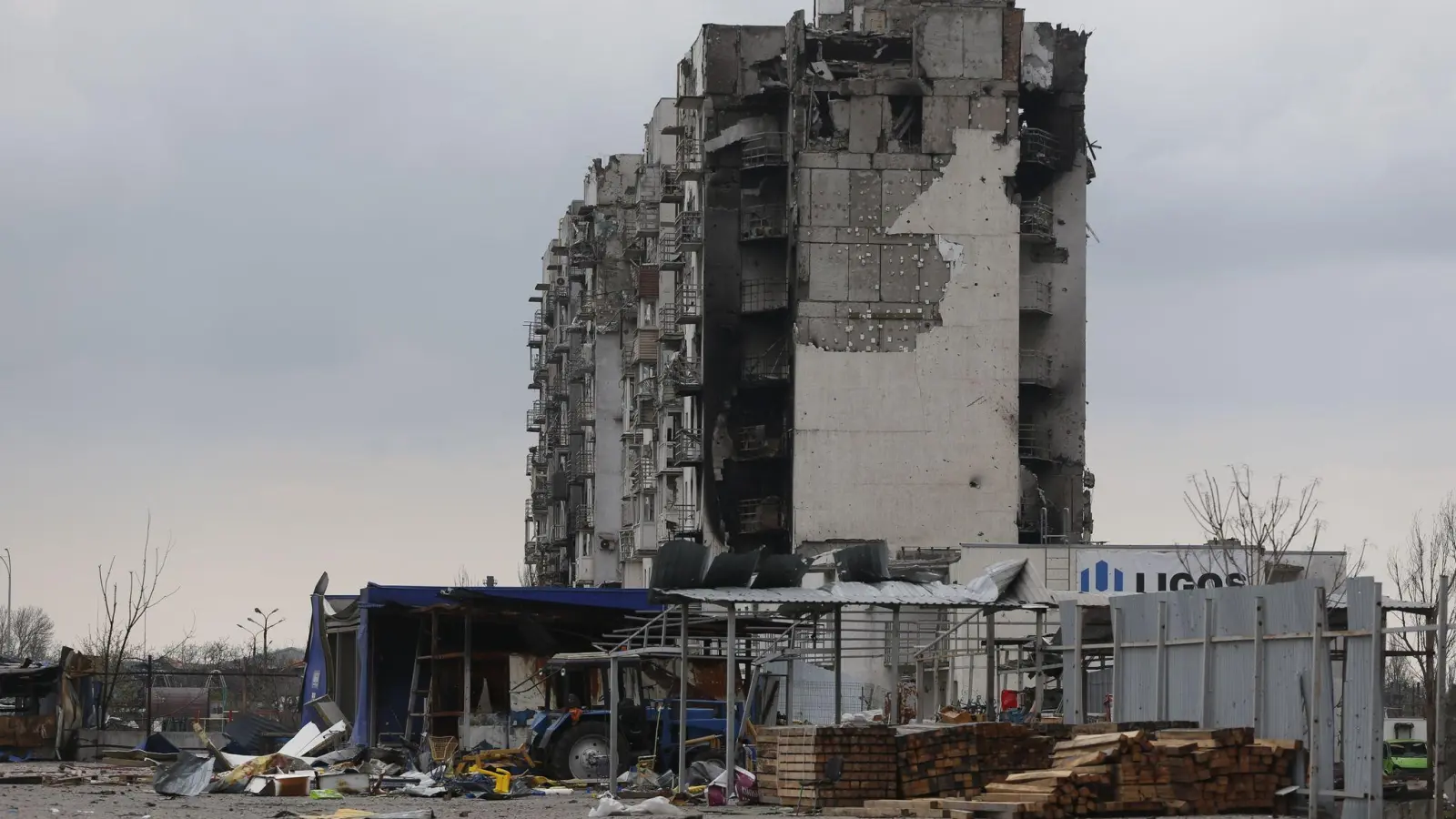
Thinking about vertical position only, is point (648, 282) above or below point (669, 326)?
above

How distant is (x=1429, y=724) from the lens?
22.5 meters

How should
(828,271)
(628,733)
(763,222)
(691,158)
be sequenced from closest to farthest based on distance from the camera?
1. (628,733)
2. (828,271)
3. (763,222)
4. (691,158)

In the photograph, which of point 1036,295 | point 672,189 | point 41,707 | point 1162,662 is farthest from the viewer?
point 672,189

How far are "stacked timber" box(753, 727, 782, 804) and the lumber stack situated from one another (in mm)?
1882

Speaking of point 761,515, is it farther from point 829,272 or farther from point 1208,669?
point 1208,669

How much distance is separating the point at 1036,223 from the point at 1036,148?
2.64 meters

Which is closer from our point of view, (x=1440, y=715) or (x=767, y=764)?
(x=1440, y=715)

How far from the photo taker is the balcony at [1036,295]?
221 ft

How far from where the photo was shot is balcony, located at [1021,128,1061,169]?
66812 millimetres

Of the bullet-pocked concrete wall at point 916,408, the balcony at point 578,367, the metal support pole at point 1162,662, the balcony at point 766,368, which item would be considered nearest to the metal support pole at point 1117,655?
the metal support pole at point 1162,662

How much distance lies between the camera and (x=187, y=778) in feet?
99.8

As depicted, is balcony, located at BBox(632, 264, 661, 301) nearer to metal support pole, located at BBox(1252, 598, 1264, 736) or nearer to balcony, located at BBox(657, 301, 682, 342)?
balcony, located at BBox(657, 301, 682, 342)

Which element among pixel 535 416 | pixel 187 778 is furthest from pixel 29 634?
pixel 187 778

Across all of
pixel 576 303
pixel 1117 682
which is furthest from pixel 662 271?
pixel 1117 682
